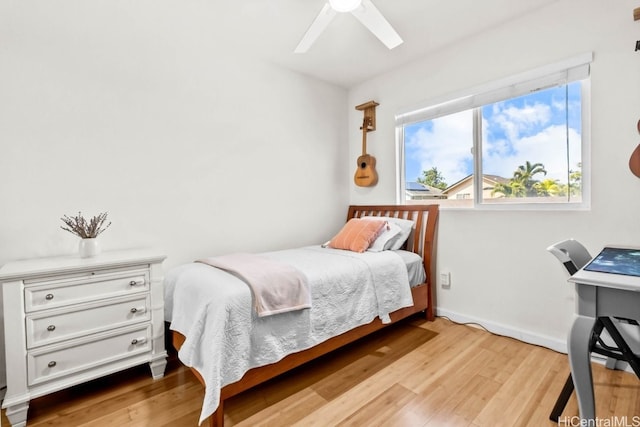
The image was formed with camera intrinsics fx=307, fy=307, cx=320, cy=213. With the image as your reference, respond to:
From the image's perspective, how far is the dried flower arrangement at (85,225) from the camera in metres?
1.83

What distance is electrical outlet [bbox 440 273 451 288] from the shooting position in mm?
2676

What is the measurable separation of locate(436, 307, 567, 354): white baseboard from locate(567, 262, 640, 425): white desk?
44.8 inches

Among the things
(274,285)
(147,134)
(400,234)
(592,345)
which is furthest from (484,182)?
(147,134)

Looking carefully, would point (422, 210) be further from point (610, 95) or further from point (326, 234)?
point (610, 95)

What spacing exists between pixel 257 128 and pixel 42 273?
A: 1856 millimetres

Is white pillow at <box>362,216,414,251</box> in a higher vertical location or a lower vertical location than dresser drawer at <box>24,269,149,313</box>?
higher

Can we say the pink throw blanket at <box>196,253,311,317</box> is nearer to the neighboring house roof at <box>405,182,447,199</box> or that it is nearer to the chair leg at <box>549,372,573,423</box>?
the chair leg at <box>549,372,573,423</box>

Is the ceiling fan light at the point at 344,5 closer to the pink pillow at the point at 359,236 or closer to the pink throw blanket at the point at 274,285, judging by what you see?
the pink throw blanket at the point at 274,285

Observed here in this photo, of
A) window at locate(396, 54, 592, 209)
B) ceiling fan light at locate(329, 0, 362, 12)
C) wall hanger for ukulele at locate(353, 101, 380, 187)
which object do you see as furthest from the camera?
wall hanger for ukulele at locate(353, 101, 380, 187)

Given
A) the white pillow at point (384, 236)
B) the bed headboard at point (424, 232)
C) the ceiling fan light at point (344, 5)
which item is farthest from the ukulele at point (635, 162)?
the ceiling fan light at point (344, 5)

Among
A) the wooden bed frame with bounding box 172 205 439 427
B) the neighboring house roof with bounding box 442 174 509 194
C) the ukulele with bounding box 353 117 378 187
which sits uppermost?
the ukulele with bounding box 353 117 378 187

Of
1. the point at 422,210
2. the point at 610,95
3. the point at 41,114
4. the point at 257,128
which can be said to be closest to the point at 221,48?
the point at 257,128

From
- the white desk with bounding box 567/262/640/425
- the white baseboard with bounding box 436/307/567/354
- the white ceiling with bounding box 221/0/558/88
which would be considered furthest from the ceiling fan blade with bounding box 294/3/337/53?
the white baseboard with bounding box 436/307/567/354

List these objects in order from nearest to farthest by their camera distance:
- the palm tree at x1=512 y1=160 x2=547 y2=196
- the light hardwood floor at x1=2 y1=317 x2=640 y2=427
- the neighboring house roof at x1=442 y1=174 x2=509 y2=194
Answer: the light hardwood floor at x1=2 y1=317 x2=640 y2=427 < the palm tree at x1=512 y1=160 x2=547 y2=196 < the neighboring house roof at x1=442 y1=174 x2=509 y2=194
